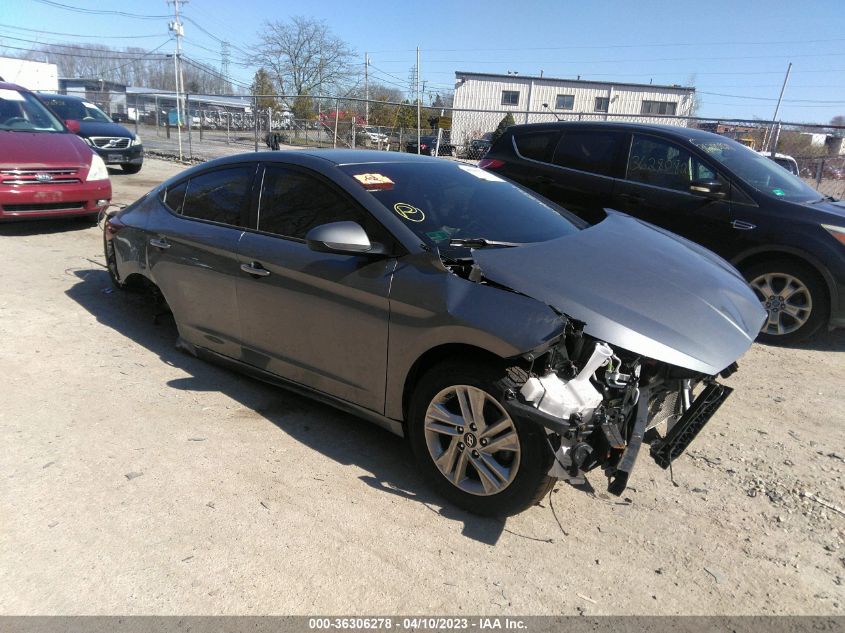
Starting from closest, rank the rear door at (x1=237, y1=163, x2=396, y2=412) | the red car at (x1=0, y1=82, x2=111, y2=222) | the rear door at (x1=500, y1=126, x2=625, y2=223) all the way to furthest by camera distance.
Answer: the rear door at (x1=237, y1=163, x2=396, y2=412) → the rear door at (x1=500, y1=126, x2=625, y2=223) → the red car at (x1=0, y1=82, x2=111, y2=222)

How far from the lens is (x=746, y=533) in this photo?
2.75 m

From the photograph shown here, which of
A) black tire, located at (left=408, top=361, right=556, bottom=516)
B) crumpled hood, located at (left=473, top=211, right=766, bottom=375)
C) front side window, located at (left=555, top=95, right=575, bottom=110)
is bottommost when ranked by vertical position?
black tire, located at (left=408, top=361, right=556, bottom=516)

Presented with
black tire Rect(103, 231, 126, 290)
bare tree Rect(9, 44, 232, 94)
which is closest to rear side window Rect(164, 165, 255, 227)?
black tire Rect(103, 231, 126, 290)

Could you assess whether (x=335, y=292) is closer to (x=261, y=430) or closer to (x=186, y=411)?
(x=261, y=430)

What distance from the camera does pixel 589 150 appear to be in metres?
6.51

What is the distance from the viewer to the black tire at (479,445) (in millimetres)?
2492

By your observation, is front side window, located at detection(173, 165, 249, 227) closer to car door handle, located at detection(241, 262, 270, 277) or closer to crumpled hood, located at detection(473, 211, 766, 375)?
car door handle, located at detection(241, 262, 270, 277)

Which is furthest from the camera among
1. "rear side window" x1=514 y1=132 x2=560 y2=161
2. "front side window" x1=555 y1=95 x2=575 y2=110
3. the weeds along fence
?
"front side window" x1=555 y1=95 x2=575 y2=110

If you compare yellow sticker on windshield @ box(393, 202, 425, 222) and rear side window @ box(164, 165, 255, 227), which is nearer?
yellow sticker on windshield @ box(393, 202, 425, 222)

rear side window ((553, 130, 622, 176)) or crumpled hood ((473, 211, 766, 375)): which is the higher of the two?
rear side window ((553, 130, 622, 176))

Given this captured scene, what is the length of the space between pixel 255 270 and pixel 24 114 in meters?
7.37

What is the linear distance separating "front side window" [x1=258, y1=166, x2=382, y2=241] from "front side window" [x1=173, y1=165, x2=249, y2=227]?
208mm

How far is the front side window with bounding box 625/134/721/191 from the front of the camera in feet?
19.0

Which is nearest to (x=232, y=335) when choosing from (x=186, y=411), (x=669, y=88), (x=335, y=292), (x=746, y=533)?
(x=186, y=411)
